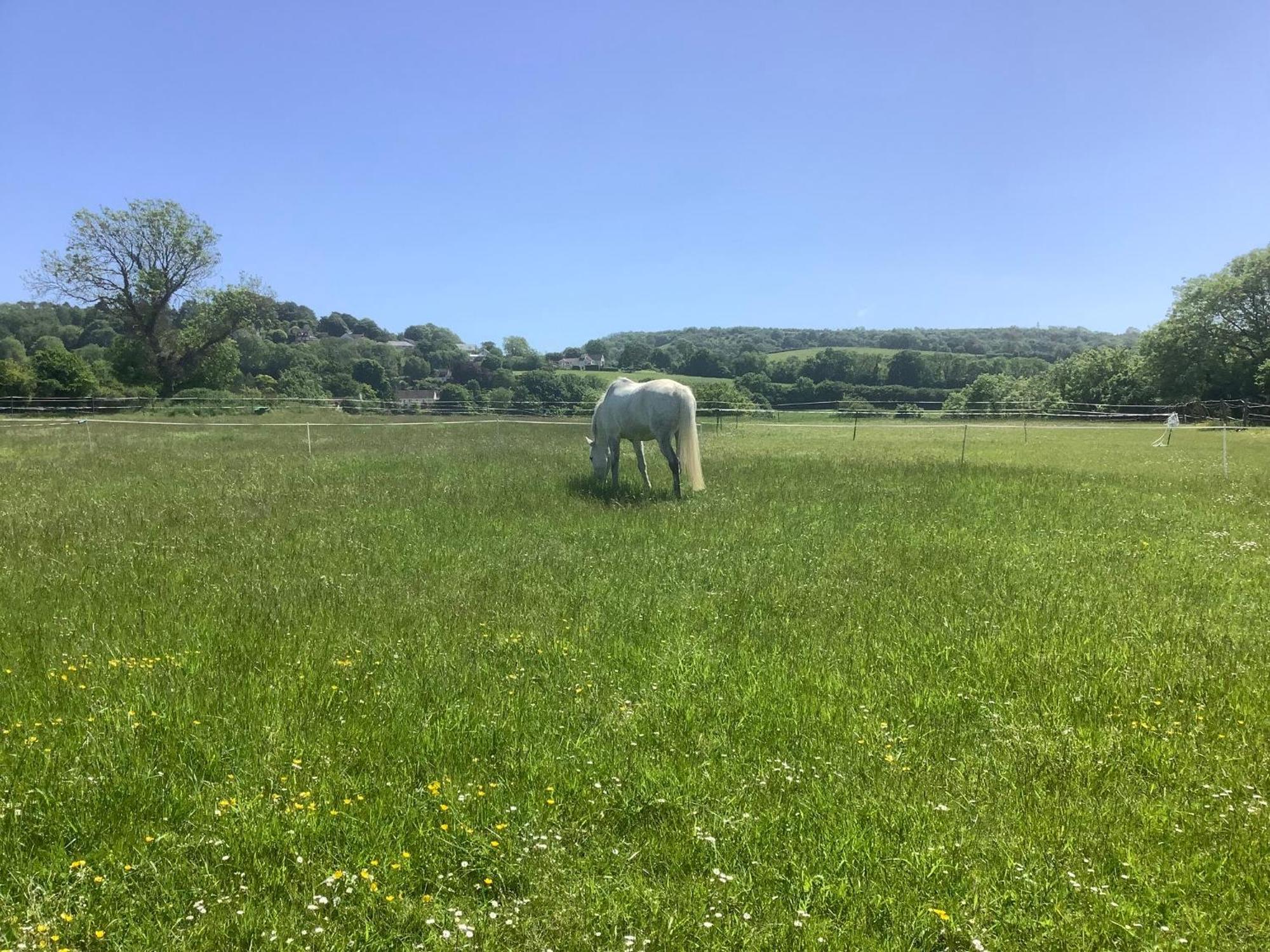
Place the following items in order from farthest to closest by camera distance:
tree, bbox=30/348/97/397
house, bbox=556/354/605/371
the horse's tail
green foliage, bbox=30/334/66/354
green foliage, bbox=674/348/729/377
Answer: house, bbox=556/354/605/371 < green foliage, bbox=674/348/729/377 < green foliage, bbox=30/334/66/354 < tree, bbox=30/348/97/397 < the horse's tail

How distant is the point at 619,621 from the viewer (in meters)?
5.68

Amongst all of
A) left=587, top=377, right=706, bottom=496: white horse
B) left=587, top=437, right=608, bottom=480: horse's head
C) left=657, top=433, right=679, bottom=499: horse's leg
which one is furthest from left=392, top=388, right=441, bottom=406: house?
left=657, top=433, right=679, bottom=499: horse's leg

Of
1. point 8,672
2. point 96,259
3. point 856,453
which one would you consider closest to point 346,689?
point 8,672

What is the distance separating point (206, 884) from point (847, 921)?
8.33 ft

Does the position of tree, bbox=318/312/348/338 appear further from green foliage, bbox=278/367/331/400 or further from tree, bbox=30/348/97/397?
tree, bbox=30/348/97/397

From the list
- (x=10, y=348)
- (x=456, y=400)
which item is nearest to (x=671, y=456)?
(x=456, y=400)

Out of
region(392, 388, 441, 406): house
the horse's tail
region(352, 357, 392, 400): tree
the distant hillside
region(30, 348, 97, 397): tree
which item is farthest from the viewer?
the distant hillside

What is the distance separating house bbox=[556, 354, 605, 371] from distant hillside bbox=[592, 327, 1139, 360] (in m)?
5.67

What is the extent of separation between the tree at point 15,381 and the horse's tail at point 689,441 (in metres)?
44.7

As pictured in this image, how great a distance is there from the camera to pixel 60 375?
134 feet

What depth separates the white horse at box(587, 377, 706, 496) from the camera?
12.3m

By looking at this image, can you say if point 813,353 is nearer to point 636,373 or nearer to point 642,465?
point 636,373

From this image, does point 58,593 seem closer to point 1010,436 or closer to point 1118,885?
point 1118,885

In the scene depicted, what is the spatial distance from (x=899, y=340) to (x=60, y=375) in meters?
136
